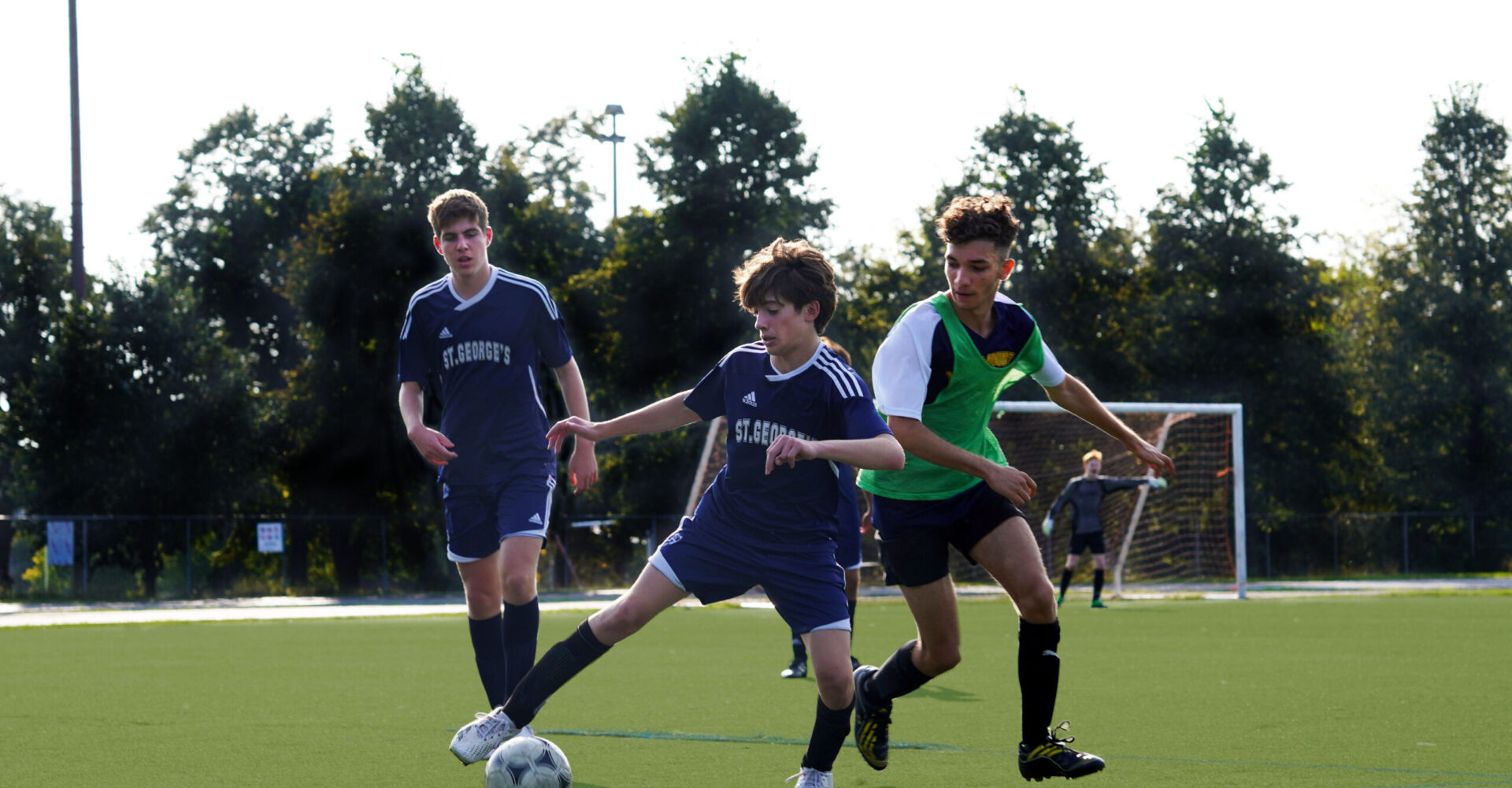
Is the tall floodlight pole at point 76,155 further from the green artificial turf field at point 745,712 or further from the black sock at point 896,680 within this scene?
the black sock at point 896,680

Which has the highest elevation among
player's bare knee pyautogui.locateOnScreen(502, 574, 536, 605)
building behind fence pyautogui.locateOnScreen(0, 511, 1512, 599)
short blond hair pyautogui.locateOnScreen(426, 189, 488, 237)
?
short blond hair pyautogui.locateOnScreen(426, 189, 488, 237)

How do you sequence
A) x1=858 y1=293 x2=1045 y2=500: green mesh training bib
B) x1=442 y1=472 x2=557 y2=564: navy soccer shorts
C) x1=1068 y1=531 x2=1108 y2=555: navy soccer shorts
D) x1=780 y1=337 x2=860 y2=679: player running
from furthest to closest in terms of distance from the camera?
x1=1068 y1=531 x2=1108 y2=555: navy soccer shorts, x1=780 y1=337 x2=860 y2=679: player running, x1=442 y1=472 x2=557 y2=564: navy soccer shorts, x1=858 y1=293 x2=1045 y2=500: green mesh training bib

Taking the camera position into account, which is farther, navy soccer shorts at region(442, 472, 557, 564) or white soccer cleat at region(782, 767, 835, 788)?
navy soccer shorts at region(442, 472, 557, 564)

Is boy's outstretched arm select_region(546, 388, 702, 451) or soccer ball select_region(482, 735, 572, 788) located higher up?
boy's outstretched arm select_region(546, 388, 702, 451)

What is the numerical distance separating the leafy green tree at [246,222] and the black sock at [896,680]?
40.7 m

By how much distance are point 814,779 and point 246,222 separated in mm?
45044

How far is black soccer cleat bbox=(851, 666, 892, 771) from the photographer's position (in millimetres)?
5863

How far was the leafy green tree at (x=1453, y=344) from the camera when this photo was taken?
45906mm

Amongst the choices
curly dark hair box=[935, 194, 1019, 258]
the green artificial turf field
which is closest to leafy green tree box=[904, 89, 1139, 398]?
the green artificial turf field

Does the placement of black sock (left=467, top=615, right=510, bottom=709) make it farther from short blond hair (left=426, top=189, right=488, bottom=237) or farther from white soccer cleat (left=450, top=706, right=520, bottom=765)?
short blond hair (left=426, top=189, right=488, bottom=237)

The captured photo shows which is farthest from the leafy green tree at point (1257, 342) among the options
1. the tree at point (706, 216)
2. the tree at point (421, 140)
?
the tree at point (421, 140)

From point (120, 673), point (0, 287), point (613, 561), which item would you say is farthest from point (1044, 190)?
point (120, 673)

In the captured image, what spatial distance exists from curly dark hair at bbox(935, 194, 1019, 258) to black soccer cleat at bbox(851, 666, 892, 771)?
166cm

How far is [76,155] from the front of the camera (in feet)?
105
